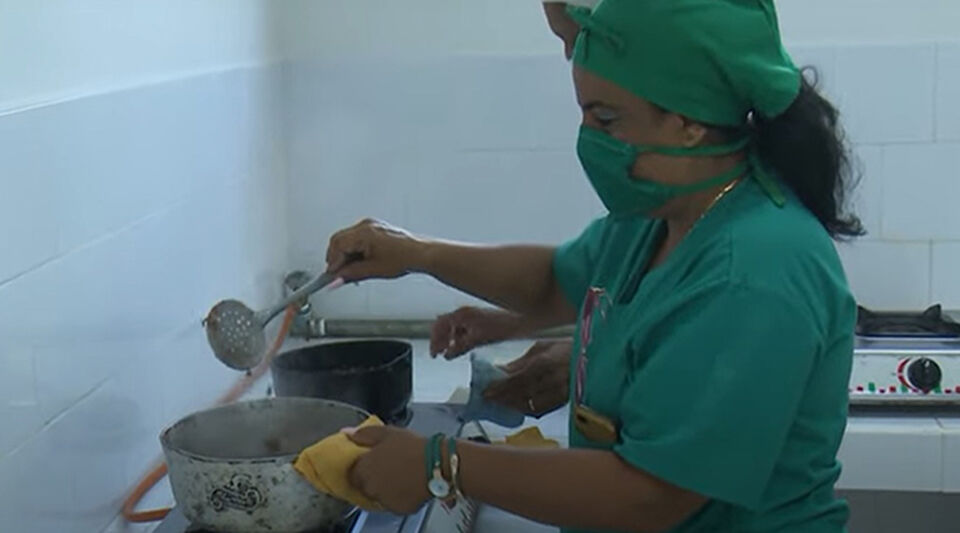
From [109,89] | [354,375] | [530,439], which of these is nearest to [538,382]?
[530,439]

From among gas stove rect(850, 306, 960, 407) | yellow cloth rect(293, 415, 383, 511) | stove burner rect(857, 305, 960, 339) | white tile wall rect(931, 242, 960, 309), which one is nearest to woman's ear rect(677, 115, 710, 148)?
yellow cloth rect(293, 415, 383, 511)

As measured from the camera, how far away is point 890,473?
1.93m

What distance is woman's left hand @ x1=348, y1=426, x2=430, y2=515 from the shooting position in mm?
1239

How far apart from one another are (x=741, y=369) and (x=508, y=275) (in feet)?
1.92

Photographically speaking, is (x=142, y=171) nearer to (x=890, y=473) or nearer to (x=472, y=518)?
(x=472, y=518)

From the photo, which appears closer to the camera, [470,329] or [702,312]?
[702,312]

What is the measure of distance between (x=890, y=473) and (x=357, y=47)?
1.17 meters

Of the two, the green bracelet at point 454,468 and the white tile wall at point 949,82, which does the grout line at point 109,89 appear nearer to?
the green bracelet at point 454,468

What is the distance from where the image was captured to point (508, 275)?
65.9 inches

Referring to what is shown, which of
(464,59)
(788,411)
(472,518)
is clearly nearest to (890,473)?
(472,518)

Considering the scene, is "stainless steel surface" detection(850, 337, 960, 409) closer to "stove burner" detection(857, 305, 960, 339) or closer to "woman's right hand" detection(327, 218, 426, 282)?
"stove burner" detection(857, 305, 960, 339)

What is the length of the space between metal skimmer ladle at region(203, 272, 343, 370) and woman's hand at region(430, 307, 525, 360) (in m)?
0.18

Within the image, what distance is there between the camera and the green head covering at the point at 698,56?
1160 millimetres

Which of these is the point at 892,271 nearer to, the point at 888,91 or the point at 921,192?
the point at 921,192
